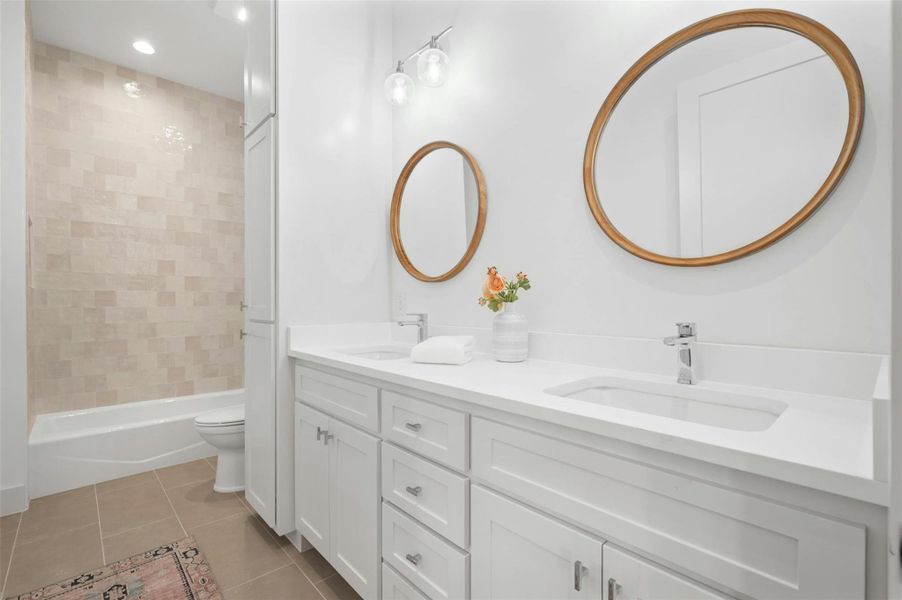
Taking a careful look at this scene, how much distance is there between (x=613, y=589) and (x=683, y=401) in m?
0.53

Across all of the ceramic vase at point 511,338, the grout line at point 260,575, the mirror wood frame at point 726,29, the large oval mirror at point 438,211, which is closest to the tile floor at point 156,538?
the grout line at point 260,575

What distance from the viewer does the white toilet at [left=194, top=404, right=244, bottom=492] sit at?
2.32m

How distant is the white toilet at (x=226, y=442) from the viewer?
7.62 ft

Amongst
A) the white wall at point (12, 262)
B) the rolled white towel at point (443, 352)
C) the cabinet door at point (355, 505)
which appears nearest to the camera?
the cabinet door at point (355, 505)

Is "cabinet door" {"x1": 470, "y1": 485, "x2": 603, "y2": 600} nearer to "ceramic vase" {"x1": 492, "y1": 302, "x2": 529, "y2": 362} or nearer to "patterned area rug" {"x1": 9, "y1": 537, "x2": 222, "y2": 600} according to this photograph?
"ceramic vase" {"x1": 492, "y1": 302, "x2": 529, "y2": 362}

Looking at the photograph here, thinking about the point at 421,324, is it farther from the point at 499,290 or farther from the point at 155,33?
the point at 155,33

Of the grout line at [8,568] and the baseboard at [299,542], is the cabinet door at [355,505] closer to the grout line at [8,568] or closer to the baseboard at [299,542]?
the baseboard at [299,542]

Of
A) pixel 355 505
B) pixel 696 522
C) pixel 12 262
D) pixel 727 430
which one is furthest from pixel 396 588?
pixel 12 262

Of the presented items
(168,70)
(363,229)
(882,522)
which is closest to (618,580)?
(882,522)

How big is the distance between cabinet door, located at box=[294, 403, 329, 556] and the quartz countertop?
1.81ft

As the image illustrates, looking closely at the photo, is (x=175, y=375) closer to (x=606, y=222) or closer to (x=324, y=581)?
(x=324, y=581)

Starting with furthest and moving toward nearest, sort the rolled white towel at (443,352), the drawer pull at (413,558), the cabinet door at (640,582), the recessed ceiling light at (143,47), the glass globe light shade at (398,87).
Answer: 1. the recessed ceiling light at (143,47)
2. the glass globe light shade at (398,87)
3. the rolled white towel at (443,352)
4. the drawer pull at (413,558)
5. the cabinet door at (640,582)

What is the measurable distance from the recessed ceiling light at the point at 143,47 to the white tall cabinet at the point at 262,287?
1.27 metres

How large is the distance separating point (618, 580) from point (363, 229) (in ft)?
5.92
